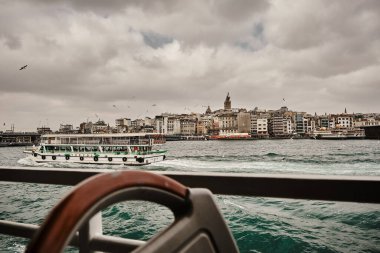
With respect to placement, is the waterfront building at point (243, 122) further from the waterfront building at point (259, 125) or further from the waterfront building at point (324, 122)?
the waterfront building at point (324, 122)

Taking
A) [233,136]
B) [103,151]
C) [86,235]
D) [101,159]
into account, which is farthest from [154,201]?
[233,136]

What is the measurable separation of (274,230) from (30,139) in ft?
509

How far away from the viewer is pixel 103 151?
37.7 m

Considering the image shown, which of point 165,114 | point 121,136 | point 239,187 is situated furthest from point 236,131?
point 239,187

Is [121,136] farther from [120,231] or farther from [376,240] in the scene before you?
[376,240]

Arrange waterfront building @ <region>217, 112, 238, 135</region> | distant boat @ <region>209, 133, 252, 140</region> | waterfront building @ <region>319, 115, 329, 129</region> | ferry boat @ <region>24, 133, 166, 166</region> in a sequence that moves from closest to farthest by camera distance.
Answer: ferry boat @ <region>24, 133, 166, 166</region> → distant boat @ <region>209, 133, 252, 140</region> → waterfront building @ <region>217, 112, 238, 135</region> → waterfront building @ <region>319, 115, 329, 129</region>

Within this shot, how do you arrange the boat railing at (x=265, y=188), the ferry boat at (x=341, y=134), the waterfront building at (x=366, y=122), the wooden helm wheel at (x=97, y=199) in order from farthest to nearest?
the waterfront building at (x=366, y=122) → the ferry boat at (x=341, y=134) → the boat railing at (x=265, y=188) → the wooden helm wheel at (x=97, y=199)

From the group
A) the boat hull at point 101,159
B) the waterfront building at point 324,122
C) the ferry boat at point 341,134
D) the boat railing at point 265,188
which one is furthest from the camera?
the waterfront building at point 324,122

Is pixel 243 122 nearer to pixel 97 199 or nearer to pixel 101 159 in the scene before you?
pixel 101 159

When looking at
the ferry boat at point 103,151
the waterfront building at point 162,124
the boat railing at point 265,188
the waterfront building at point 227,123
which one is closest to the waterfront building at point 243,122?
the waterfront building at point 227,123

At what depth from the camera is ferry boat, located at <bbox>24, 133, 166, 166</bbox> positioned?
36312 mm

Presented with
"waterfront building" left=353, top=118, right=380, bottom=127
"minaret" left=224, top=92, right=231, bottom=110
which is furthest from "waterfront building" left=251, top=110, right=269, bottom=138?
"waterfront building" left=353, top=118, right=380, bottom=127

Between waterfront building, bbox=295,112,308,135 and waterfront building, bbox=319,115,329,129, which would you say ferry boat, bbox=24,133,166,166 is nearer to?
waterfront building, bbox=295,112,308,135

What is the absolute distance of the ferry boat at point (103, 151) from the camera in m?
36.3
